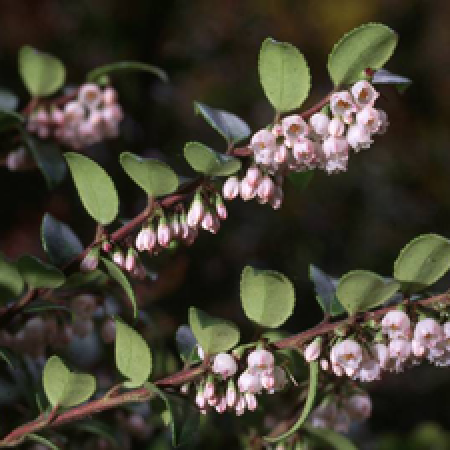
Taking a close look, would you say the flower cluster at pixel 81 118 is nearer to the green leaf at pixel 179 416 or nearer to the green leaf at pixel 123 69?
the green leaf at pixel 123 69

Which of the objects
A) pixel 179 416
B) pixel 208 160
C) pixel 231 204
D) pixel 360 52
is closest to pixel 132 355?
pixel 179 416

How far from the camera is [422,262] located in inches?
22.8

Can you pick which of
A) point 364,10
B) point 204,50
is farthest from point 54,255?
point 364,10

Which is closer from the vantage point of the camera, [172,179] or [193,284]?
[172,179]

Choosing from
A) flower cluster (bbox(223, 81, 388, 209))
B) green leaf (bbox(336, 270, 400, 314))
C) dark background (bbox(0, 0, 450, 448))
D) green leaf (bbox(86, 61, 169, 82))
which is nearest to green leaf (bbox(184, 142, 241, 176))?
flower cluster (bbox(223, 81, 388, 209))

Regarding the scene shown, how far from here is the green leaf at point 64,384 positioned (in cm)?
61

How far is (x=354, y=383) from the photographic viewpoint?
732 mm

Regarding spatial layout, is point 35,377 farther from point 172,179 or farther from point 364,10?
point 364,10

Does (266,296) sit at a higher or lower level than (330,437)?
higher

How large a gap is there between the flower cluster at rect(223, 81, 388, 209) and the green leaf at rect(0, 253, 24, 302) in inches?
7.4

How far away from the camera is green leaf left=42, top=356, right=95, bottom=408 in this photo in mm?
610

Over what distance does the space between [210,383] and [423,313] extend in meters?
0.18

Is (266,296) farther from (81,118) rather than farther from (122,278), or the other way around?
(81,118)

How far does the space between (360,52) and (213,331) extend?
0.81 ft
